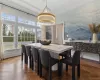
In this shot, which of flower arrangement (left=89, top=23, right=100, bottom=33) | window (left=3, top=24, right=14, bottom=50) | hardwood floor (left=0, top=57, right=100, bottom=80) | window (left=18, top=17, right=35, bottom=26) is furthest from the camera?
window (left=18, top=17, right=35, bottom=26)

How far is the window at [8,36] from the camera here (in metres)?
4.57

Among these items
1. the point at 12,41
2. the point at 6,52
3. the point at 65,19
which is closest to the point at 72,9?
the point at 65,19

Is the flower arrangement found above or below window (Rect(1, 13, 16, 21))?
below

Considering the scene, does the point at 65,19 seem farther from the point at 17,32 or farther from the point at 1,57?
the point at 1,57

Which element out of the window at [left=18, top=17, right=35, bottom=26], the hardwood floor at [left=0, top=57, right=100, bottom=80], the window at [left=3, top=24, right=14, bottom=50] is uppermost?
the window at [left=18, top=17, right=35, bottom=26]

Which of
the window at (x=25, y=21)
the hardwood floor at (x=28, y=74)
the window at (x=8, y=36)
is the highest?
the window at (x=25, y=21)

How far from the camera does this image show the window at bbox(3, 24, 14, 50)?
4.57 m

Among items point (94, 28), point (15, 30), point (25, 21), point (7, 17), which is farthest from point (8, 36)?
point (94, 28)

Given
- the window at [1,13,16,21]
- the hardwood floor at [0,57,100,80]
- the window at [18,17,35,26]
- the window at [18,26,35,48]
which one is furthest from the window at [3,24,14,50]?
the hardwood floor at [0,57,100,80]

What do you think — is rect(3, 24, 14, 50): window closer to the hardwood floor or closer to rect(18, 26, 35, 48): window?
rect(18, 26, 35, 48): window

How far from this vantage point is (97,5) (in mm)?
3863

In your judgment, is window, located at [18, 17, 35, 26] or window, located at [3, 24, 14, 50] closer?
window, located at [3, 24, 14, 50]

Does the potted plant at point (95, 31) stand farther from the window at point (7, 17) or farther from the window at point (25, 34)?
the window at point (7, 17)

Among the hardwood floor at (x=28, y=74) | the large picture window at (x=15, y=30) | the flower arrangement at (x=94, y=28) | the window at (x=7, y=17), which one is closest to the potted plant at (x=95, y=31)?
the flower arrangement at (x=94, y=28)
